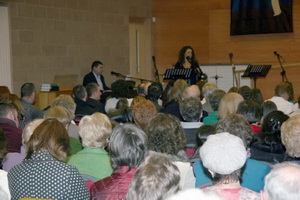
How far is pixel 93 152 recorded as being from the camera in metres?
3.33

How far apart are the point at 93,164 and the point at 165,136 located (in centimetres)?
54

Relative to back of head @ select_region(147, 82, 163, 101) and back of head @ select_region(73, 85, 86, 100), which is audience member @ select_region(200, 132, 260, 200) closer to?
back of head @ select_region(147, 82, 163, 101)

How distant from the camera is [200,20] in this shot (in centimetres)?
1187

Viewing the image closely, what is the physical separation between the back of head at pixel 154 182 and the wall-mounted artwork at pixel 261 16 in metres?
9.62

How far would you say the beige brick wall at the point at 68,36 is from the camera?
8.73m

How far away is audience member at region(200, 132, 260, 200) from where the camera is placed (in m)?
2.31

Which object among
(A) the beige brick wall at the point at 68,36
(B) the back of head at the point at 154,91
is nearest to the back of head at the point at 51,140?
(B) the back of head at the point at 154,91

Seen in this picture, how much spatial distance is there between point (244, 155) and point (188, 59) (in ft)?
23.5

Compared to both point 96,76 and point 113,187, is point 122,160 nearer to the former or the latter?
point 113,187

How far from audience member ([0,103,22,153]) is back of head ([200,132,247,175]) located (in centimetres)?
206

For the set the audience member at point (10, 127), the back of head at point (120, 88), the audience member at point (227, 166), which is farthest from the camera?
the back of head at point (120, 88)

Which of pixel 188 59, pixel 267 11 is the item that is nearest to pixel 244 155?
pixel 188 59

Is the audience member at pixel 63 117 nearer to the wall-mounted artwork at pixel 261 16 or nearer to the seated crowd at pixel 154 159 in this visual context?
the seated crowd at pixel 154 159

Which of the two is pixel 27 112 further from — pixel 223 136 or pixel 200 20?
pixel 200 20
